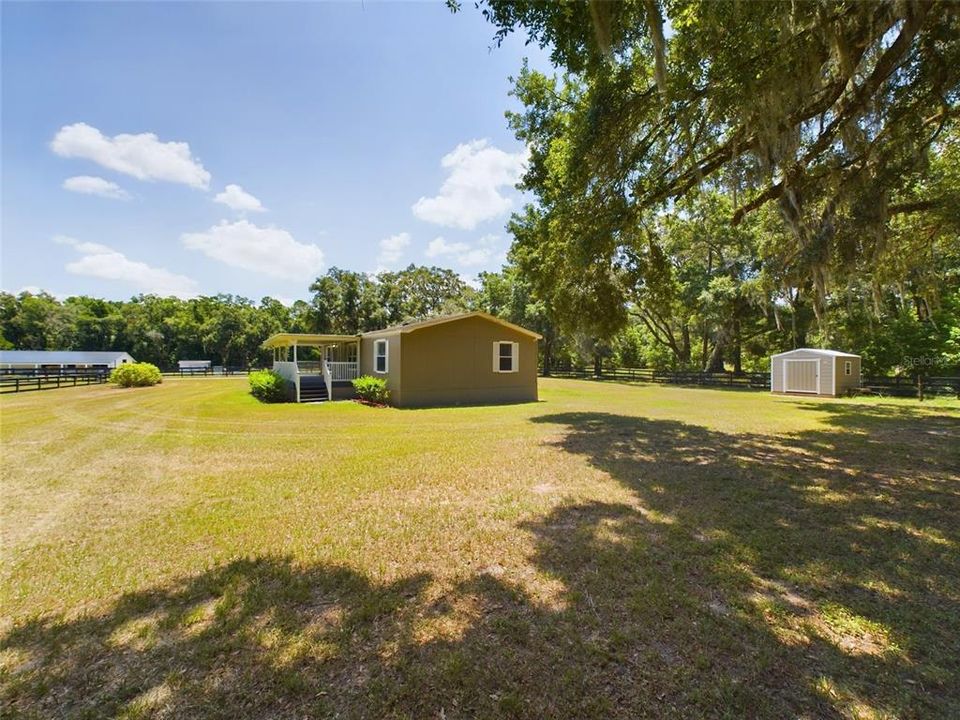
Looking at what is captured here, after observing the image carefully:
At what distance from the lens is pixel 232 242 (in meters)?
19.6

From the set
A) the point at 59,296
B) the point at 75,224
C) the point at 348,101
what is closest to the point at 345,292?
the point at 75,224

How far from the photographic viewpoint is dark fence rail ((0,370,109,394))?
72.3 ft

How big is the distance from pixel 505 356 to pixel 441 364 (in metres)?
2.77

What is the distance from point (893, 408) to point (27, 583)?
20.0 meters

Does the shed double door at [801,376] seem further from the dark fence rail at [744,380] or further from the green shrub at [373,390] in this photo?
the green shrub at [373,390]

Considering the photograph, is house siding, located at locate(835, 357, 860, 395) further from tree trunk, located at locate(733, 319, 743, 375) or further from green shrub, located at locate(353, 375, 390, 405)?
green shrub, located at locate(353, 375, 390, 405)

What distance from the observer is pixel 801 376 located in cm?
2003

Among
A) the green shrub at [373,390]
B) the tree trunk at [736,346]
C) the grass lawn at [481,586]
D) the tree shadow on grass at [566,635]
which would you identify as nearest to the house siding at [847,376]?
the tree trunk at [736,346]

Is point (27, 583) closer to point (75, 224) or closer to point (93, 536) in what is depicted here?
point (93, 536)

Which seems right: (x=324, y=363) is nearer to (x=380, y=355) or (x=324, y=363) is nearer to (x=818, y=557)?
(x=380, y=355)

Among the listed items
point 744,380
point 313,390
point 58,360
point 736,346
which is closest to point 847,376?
point 744,380

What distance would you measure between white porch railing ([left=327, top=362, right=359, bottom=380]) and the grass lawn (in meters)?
10.6

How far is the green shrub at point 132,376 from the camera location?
22562mm

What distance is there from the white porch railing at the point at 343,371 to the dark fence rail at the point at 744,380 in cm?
1989
